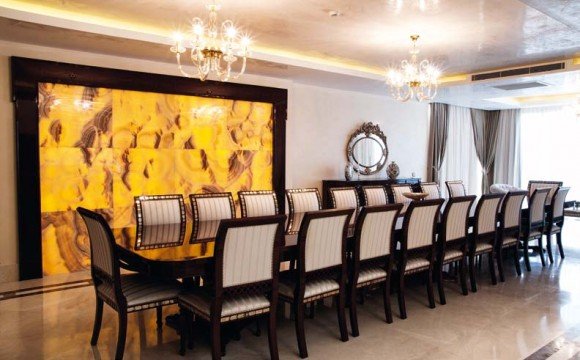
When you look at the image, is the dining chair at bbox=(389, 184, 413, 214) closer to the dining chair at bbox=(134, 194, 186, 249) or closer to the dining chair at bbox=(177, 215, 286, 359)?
the dining chair at bbox=(134, 194, 186, 249)

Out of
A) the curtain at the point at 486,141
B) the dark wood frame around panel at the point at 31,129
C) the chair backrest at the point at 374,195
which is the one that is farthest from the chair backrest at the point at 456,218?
the curtain at the point at 486,141

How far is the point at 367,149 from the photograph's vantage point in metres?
8.01

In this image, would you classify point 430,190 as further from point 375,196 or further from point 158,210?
point 158,210

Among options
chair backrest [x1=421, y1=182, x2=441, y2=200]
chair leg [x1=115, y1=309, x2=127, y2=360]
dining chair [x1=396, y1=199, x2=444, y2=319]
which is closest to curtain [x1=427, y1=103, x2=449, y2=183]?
chair backrest [x1=421, y1=182, x2=441, y2=200]

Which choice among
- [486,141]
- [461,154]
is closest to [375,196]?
[461,154]

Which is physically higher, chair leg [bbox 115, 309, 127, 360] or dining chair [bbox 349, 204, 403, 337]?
dining chair [bbox 349, 204, 403, 337]

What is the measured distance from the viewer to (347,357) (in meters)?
2.91

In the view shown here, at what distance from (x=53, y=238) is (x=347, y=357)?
360 cm

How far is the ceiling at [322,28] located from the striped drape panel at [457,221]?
1808mm

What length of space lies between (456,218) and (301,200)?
155 centimetres

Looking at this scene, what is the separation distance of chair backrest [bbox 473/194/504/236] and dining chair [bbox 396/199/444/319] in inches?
31.7

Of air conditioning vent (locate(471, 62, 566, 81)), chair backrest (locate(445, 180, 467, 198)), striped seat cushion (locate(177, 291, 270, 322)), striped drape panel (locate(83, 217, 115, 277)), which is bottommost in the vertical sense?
striped seat cushion (locate(177, 291, 270, 322))

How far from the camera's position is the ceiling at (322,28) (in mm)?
3885

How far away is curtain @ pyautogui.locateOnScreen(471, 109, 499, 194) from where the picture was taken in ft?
35.7
